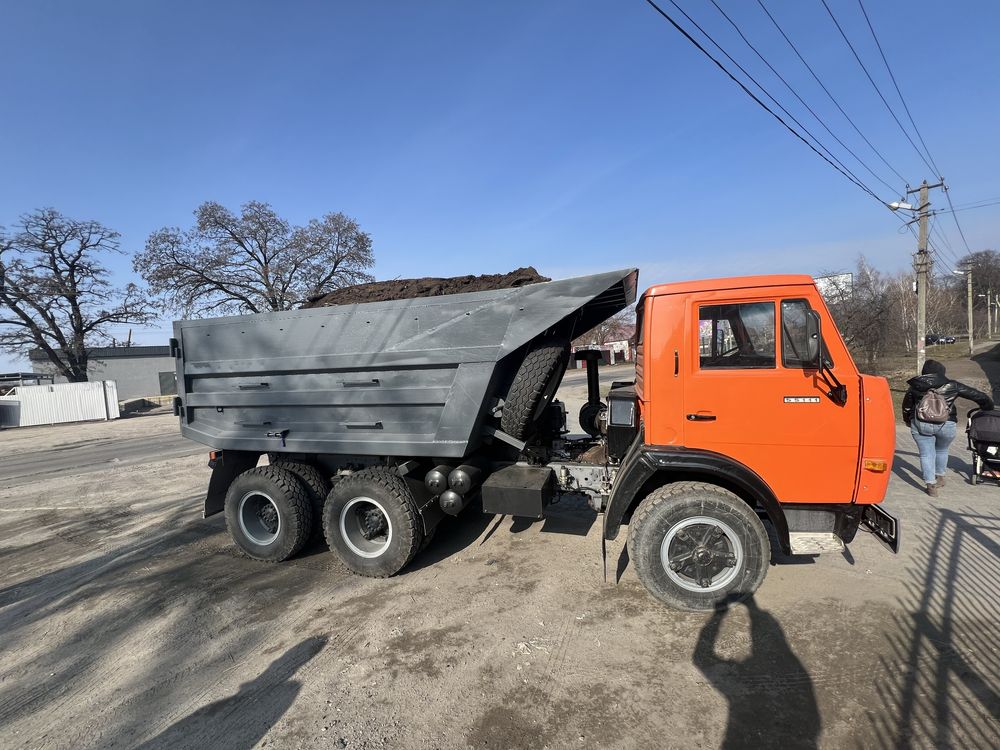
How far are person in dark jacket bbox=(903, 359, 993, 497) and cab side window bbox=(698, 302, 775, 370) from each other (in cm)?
385

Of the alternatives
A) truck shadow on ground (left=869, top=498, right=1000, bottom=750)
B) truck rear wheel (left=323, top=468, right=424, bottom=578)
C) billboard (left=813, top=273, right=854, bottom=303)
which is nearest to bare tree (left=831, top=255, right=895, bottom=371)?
billboard (left=813, top=273, right=854, bottom=303)

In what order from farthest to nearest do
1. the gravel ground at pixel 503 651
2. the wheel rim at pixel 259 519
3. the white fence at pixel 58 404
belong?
1. the white fence at pixel 58 404
2. the wheel rim at pixel 259 519
3. the gravel ground at pixel 503 651

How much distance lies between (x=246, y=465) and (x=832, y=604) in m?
5.98

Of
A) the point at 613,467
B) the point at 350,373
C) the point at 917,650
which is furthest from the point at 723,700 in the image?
the point at 350,373

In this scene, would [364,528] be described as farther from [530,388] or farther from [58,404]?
[58,404]

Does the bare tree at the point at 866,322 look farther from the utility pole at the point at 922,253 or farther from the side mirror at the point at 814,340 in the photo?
the side mirror at the point at 814,340

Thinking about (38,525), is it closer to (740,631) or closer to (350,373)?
(350,373)

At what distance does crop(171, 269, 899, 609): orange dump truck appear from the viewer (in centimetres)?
344

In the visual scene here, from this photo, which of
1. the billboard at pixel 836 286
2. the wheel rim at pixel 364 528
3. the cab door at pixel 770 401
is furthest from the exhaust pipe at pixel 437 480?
the billboard at pixel 836 286

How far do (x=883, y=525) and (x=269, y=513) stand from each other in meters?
5.58

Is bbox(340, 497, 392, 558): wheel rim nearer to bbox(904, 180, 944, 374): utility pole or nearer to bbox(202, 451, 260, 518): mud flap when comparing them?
bbox(202, 451, 260, 518): mud flap

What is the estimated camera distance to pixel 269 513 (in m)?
5.11

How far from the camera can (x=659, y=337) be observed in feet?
12.1

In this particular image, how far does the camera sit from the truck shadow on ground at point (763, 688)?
2.43 m
